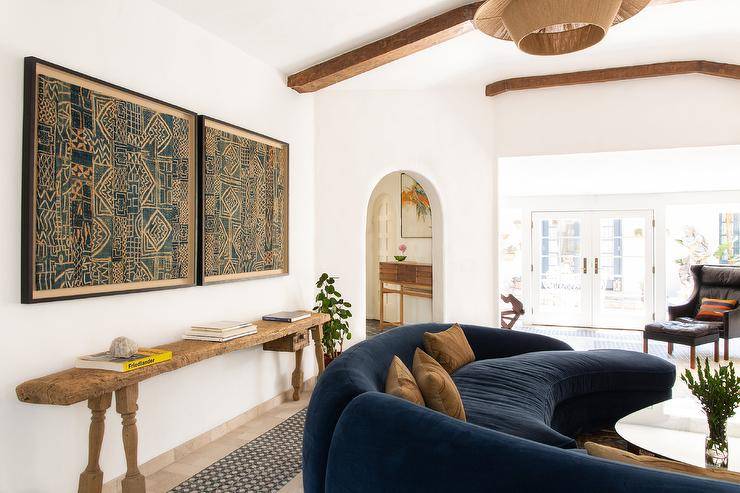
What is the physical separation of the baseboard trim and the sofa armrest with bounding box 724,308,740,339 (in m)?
4.78

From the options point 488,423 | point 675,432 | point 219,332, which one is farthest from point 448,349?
point 219,332

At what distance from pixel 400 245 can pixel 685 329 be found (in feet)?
11.8

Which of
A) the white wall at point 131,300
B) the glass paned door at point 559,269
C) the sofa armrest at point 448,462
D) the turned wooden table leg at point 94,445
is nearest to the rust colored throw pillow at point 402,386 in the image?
the sofa armrest at point 448,462

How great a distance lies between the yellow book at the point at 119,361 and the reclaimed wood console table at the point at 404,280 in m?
4.15

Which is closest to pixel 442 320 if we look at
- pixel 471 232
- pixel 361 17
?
pixel 471 232

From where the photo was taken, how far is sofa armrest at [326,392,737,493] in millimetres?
1271

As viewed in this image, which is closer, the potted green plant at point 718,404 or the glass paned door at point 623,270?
the potted green plant at point 718,404

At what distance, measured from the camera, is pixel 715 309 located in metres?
6.06

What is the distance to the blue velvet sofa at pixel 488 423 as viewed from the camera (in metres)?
1.34

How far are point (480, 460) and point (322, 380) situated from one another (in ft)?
3.19

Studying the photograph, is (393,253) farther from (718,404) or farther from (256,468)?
(718,404)

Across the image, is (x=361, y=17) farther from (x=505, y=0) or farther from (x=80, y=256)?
(x=80, y=256)

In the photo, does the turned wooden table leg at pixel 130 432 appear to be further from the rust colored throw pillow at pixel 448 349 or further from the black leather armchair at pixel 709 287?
the black leather armchair at pixel 709 287

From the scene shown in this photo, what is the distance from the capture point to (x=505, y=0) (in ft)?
8.34
